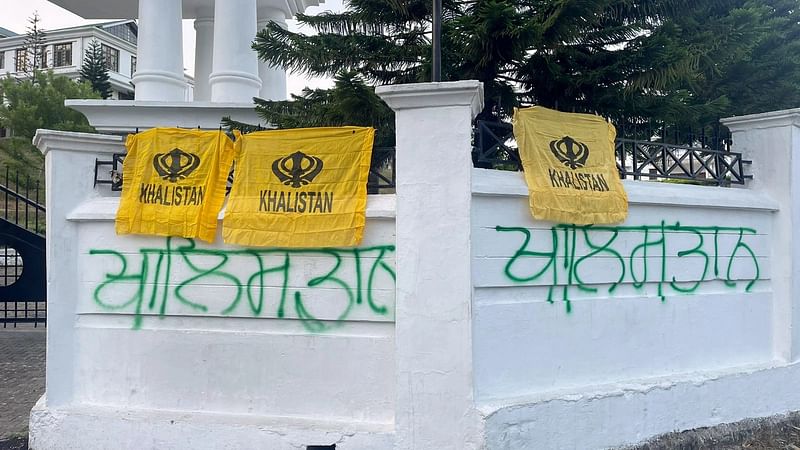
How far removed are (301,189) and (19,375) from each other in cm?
462

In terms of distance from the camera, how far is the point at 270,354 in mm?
4547

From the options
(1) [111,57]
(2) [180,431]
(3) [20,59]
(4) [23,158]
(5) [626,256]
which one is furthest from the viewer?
→ (1) [111,57]

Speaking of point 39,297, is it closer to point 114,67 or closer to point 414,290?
point 414,290

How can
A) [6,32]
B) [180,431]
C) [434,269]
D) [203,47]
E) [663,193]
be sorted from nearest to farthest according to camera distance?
[434,269] → [180,431] → [663,193] → [203,47] → [6,32]

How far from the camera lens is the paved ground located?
545cm

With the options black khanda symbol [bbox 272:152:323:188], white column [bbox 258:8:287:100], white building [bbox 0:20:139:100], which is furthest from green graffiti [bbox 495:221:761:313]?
white building [bbox 0:20:139:100]

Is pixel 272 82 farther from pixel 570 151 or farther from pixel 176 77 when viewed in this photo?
pixel 570 151

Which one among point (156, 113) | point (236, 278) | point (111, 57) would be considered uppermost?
point (111, 57)

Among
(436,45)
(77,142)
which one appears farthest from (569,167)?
(77,142)

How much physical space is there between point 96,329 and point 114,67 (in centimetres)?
5136

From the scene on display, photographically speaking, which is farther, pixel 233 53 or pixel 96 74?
A: pixel 96 74

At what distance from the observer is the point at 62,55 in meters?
49.3

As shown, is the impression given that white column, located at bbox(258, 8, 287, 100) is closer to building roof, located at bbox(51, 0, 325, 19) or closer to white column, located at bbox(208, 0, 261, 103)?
building roof, located at bbox(51, 0, 325, 19)

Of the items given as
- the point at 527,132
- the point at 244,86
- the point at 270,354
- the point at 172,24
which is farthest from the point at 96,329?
the point at 172,24
